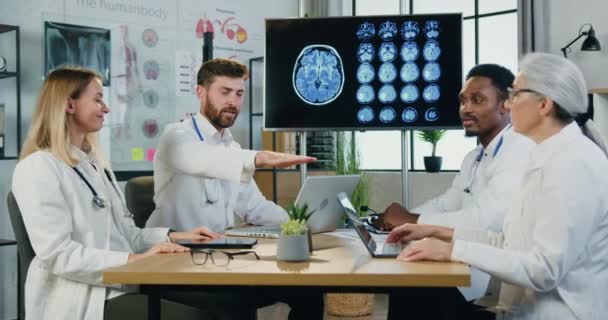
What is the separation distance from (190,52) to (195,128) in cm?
271

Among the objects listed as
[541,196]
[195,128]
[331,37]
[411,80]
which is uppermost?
[331,37]

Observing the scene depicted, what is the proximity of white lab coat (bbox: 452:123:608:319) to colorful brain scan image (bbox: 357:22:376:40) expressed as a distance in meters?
2.20

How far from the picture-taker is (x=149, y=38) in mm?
5441

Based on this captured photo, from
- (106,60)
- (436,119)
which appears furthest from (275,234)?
(106,60)

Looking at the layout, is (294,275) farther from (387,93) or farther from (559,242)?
(387,93)

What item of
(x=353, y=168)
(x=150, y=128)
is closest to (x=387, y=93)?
(x=353, y=168)

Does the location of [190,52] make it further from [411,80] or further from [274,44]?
[411,80]

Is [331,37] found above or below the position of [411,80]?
above

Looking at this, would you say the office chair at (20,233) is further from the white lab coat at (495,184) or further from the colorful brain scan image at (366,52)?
the colorful brain scan image at (366,52)

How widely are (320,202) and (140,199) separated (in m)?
0.98

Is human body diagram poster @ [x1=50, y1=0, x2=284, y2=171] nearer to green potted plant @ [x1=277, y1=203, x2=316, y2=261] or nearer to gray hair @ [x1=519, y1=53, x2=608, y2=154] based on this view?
green potted plant @ [x1=277, y1=203, x2=316, y2=261]

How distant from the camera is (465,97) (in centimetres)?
314

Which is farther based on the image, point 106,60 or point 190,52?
point 190,52

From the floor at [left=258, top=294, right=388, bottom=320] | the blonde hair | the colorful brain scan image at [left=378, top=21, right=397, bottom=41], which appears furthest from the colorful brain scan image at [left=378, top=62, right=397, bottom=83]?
the blonde hair
